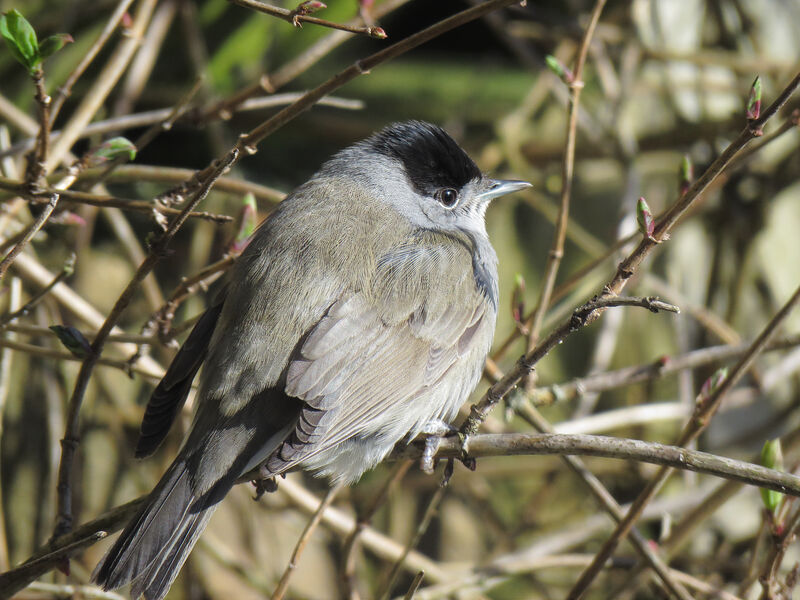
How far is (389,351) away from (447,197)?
915mm

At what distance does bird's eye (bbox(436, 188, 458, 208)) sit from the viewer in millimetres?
3326

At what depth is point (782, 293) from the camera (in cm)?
445

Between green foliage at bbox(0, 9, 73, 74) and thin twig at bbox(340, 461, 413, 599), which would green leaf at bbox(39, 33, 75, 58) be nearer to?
green foliage at bbox(0, 9, 73, 74)

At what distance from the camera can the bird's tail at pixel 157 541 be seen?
212 centimetres

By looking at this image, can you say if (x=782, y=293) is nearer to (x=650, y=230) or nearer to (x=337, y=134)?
(x=337, y=134)

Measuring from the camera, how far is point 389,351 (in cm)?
266

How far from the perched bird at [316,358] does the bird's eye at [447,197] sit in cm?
26

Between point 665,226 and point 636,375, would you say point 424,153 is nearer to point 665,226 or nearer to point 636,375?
point 636,375

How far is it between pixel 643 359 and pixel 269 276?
2515 millimetres

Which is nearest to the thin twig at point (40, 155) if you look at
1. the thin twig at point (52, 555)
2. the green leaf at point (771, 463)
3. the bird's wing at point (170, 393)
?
the bird's wing at point (170, 393)

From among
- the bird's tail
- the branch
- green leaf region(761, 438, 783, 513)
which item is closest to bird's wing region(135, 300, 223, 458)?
the bird's tail

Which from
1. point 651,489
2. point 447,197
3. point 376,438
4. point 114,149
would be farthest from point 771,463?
point 114,149

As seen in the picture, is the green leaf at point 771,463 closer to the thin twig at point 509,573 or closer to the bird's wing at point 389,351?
the thin twig at point 509,573

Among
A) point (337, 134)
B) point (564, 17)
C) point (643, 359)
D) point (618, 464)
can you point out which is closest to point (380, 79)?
point (337, 134)
